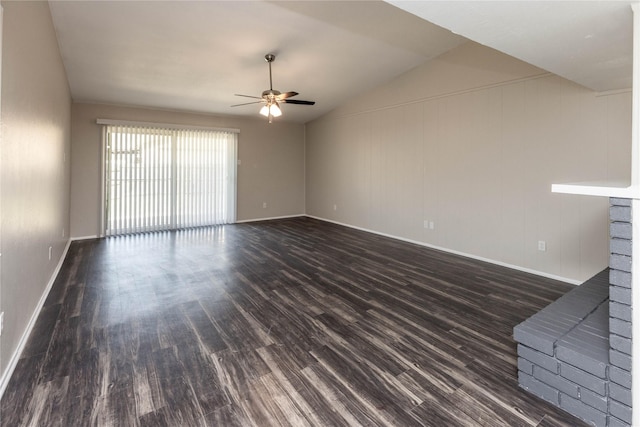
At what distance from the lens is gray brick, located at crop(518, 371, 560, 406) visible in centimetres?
172

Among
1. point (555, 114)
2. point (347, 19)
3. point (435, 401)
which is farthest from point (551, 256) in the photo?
point (347, 19)

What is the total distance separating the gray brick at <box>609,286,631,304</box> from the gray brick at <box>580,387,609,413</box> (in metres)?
0.51

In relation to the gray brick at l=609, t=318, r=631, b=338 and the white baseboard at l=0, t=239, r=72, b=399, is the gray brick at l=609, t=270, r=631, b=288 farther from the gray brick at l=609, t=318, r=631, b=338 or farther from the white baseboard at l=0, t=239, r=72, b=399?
the white baseboard at l=0, t=239, r=72, b=399

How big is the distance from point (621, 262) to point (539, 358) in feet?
2.27

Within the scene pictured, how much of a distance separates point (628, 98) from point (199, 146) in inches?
283

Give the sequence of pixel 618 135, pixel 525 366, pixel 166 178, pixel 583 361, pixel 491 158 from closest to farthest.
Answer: pixel 583 361 → pixel 525 366 → pixel 618 135 → pixel 491 158 → pixel 166 178

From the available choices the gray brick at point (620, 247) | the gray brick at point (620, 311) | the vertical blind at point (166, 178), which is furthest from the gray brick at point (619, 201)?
the vertical blind at point (166, 178)

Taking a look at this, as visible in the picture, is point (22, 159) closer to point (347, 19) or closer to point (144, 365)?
point (144, 365)

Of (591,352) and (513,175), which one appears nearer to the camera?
(591,352)

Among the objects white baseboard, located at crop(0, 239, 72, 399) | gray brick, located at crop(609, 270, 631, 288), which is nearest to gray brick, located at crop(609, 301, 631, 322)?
gray brick, located at crop(609, 270, 631, 288)

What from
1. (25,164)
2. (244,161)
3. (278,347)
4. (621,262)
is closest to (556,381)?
(621,262)

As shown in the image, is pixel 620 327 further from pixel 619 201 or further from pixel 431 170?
pixel 431 170

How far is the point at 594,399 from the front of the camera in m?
1.59

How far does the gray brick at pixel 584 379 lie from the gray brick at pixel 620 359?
0.39 ft
